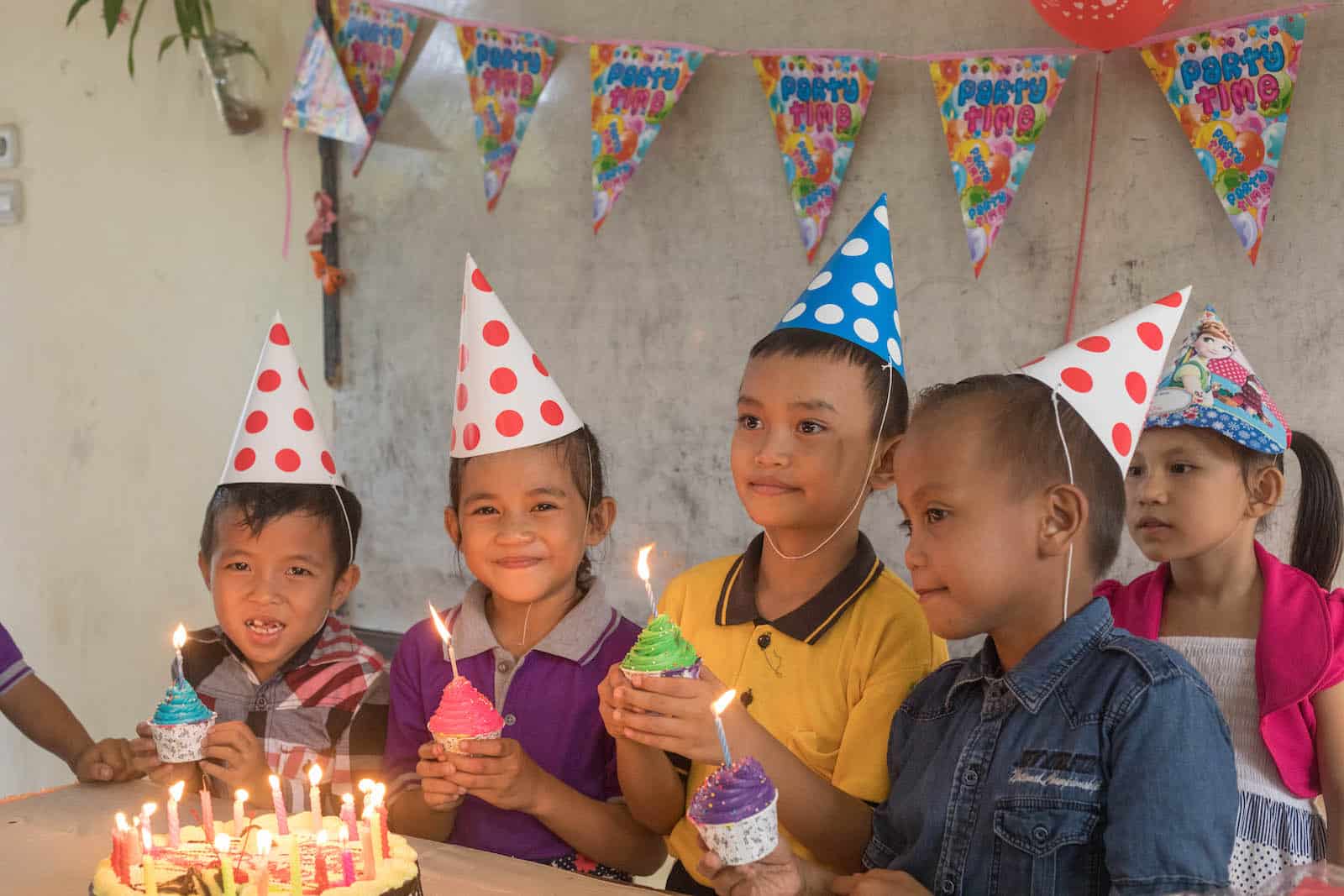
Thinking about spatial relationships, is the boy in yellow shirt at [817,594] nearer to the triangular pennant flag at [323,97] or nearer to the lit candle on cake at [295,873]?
the lit candle on cake at [295,873]

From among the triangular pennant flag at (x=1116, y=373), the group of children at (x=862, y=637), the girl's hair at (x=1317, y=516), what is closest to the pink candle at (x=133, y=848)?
the group of children at (x=862, y=637)

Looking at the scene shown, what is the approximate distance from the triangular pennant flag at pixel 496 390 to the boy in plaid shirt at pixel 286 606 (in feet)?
1.10

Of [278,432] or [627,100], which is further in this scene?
[627,100]

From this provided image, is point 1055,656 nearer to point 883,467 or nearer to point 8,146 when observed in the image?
point 883,467

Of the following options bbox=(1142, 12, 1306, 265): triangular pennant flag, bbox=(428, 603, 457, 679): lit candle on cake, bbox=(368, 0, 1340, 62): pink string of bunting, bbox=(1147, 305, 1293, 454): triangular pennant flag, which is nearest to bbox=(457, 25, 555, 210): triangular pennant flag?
bbox=(368, 0, 1340, 62): pink string of bunting

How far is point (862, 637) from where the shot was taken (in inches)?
60.4

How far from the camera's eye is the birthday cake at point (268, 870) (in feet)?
3.89

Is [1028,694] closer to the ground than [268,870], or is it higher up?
higher up

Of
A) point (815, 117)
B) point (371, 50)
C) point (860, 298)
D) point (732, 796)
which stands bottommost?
point (732, 796)

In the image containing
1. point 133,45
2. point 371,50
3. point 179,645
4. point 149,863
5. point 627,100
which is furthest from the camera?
point 133,45

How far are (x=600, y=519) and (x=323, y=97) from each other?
183 centimetres

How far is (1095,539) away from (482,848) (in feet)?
3.05

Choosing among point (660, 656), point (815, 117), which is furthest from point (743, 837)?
point (815, 117)

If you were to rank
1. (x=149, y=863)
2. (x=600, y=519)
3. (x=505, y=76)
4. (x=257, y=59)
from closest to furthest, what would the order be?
(x=149, y=863) → (x=600, y=519) → (x=505, y=76) → (x=257, y=59)
